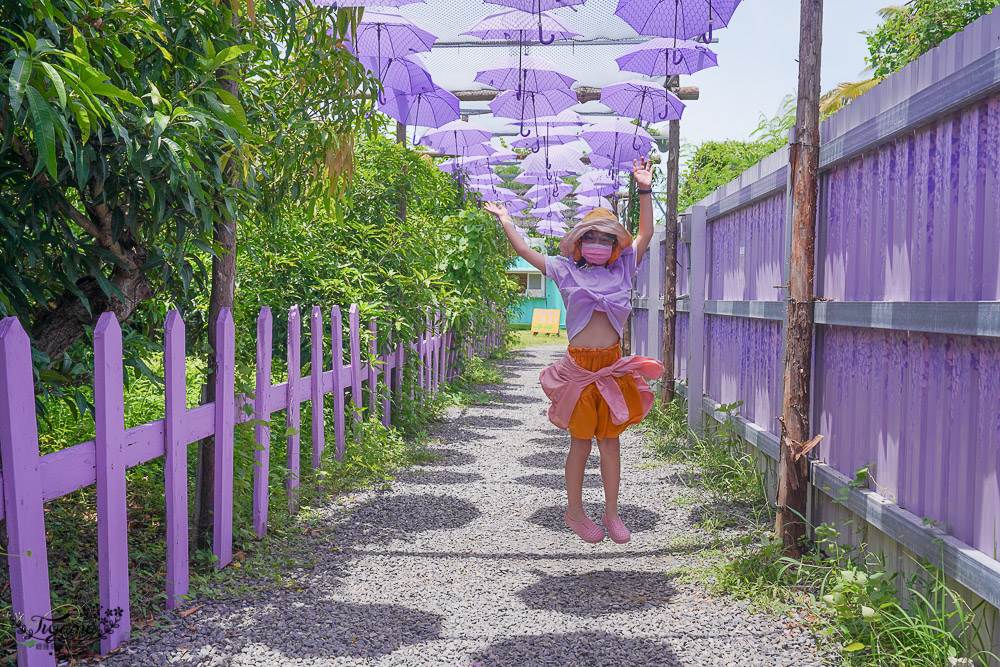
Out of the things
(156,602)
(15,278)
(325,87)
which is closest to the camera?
(15,278)

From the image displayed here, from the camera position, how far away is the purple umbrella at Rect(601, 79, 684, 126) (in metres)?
9.48

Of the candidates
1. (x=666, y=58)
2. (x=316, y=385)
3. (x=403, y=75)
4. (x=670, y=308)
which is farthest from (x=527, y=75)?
(x=316, y=385)

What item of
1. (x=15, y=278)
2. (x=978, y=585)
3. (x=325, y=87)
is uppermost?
(x=325, y=87)

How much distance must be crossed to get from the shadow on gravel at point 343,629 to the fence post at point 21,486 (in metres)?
0.80

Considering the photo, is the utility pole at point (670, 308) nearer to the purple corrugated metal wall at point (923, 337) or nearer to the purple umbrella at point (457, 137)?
the purple corrugated metal wall at point (923, 337)

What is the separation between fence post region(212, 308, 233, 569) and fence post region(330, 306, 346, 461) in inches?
77.7

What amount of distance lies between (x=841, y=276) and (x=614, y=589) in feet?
5.90

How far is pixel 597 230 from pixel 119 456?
2.43 meters

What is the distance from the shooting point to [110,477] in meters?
2.83

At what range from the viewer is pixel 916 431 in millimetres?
2924

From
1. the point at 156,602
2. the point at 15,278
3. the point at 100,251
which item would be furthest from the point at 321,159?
the point at 156,602

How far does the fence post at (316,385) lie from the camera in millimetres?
5227

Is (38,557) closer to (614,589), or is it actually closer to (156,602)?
(156,602)

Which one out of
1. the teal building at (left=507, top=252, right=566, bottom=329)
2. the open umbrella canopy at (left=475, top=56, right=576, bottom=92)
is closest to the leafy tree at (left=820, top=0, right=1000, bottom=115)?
the open umbrella canopy at (left=475, top=56, right=576, bottom=92)
